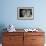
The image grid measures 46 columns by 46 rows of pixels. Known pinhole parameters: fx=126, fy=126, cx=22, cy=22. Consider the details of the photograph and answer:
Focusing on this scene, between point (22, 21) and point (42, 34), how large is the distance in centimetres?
89

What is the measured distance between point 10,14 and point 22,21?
464 mm

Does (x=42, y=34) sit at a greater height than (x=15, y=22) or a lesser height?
lesser

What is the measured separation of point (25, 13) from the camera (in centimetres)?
423

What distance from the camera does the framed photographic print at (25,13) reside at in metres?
4.20

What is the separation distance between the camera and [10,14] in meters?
4.21

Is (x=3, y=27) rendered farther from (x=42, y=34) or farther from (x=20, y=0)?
(x=42, y=34)

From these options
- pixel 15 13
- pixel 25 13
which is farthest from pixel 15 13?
pixel 25 13

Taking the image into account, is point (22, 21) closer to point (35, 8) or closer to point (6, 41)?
point (35, 8)

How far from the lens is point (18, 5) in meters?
4.18

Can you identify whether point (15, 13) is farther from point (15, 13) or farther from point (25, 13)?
point (25, 13)

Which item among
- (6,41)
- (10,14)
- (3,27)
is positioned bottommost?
(6,41)

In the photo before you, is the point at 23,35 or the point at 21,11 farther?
the point at 21,11

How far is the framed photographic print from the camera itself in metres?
4.20

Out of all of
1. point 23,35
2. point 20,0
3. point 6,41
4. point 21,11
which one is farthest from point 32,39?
point 20,0
